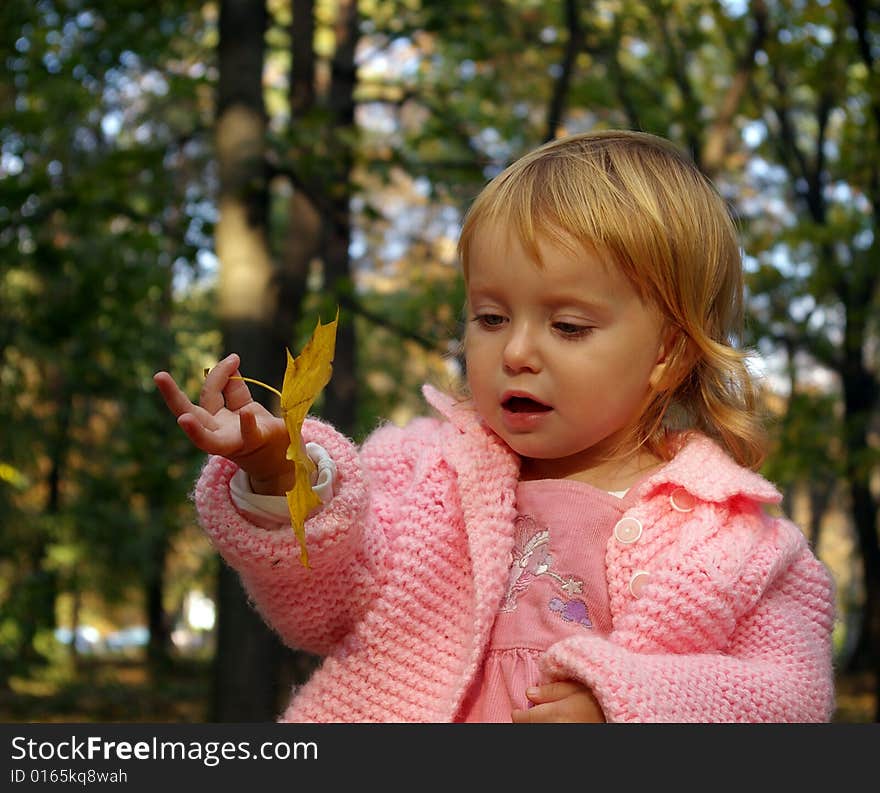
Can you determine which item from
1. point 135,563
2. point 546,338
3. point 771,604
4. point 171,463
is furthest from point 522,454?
point 135,563

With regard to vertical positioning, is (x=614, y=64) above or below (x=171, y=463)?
above

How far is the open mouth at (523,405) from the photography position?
214 cm

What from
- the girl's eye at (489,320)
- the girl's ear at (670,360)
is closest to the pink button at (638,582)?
the girl's ear at (670,360)

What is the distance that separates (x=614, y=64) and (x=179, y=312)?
7.32 m

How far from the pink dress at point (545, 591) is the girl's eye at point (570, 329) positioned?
1.03 feet

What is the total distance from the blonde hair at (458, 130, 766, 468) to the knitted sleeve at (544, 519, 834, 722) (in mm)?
296

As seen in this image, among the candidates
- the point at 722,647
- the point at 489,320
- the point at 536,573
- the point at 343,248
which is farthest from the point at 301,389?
the point at 343,248

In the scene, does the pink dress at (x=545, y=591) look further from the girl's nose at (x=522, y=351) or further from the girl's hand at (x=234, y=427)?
the girl's hand at (x=234, y=427)

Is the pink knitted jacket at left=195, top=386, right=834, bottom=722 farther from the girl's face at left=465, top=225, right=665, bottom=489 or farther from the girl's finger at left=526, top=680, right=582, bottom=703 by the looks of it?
the girl's face at left=465, top=225, right=665, bottom=489

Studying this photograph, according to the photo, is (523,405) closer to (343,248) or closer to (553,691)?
(553,691)

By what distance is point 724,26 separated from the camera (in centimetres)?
792

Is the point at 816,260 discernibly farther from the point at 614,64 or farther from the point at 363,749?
the point at 363,749

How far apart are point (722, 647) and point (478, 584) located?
1.48ft

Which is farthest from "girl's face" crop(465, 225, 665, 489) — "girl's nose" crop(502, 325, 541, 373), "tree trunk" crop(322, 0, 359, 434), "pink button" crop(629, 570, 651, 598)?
"tree trunk" crop(322, 0, 359, 434)
